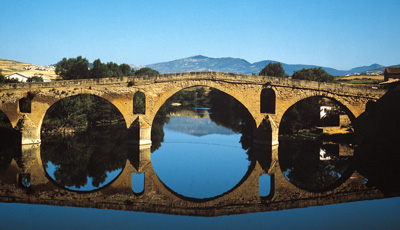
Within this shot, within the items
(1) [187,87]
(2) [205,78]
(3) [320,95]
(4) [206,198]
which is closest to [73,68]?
(1) [187,87]

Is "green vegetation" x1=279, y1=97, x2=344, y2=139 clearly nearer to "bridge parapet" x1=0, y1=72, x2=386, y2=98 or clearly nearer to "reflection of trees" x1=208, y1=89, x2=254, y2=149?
"reflection of trees" x1=208, y1=89, x2=254, y2=149

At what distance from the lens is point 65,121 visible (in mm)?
27406

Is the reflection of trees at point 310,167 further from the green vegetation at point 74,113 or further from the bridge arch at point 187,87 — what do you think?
the green vegetation at point 74,113

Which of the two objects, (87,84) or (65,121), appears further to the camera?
(65,121)

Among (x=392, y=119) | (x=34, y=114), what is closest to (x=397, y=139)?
(x=392, y=119)

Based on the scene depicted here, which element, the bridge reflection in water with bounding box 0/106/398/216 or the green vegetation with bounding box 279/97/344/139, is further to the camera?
the green vegetation with bounding box 279/97/344/139

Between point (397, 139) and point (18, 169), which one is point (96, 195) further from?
point (397, 139)

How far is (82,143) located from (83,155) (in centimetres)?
333

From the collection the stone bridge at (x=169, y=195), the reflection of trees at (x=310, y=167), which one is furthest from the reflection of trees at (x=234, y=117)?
the stone bridge at (x=169, y=195)

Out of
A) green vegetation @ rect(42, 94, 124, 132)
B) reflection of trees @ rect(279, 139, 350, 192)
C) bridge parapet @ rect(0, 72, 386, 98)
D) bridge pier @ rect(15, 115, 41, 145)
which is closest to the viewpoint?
reflection of trees @ rect(279, 139, 350, 192)

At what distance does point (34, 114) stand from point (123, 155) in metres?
6.38

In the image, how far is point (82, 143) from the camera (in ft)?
76.3

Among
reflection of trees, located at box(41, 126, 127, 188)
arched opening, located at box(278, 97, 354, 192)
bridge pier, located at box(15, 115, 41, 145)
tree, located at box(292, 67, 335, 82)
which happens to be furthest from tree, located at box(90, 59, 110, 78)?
arched opening, located at box(278, 97, 354, 192)

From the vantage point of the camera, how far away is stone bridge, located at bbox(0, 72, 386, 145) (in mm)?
21609
